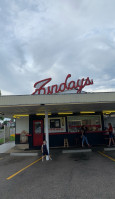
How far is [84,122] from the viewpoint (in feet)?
46.8

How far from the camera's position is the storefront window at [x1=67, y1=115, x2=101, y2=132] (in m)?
14.1

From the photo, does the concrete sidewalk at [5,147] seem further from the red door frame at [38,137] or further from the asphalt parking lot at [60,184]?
the asphalt parking lot at [60,184]

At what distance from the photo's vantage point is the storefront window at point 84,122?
46.3 ft

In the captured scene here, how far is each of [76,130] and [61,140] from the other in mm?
1693

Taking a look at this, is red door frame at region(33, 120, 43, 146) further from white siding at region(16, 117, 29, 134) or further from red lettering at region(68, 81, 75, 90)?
red lettering at region(68, 81, 75, 90)

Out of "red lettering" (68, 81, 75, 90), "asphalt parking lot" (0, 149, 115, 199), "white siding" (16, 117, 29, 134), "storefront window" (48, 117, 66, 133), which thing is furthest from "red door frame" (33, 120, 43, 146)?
"asphalt parking lot" (0, 149, 115, 199)

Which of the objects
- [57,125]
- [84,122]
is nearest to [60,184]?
[57,125]

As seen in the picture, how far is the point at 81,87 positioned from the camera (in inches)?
534

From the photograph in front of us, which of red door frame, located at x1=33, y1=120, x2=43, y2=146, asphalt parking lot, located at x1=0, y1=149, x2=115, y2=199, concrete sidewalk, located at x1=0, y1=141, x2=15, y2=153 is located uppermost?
red door frame, located at x1=33, y1=120, x2=43, y2=146

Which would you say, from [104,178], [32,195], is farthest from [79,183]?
[32,195]

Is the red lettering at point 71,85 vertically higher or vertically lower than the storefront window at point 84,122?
higher

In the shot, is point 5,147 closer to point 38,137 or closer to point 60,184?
point 38,137

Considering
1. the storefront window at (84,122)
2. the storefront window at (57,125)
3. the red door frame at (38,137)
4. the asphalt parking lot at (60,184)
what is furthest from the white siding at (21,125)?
the asphalt parking lot at (60,184)

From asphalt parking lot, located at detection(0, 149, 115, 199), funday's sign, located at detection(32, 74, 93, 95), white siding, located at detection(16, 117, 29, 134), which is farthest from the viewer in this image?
white siding, located at detection(16, 117, 29, 134)
